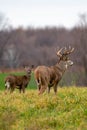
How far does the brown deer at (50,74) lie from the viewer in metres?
19.7

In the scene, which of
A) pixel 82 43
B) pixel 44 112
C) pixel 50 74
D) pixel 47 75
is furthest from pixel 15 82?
pixel 82 43

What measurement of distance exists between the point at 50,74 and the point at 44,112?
4089 mm

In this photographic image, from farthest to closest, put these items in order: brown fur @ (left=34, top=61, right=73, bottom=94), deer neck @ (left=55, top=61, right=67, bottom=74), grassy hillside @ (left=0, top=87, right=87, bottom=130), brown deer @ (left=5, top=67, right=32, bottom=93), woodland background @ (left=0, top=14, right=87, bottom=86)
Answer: woodland background @ (left=0, top=14, right=87, bottom=86)
brown deer @ (left=5, top=67, right=32, bottom=93)
deer neck @ (left=55, top=61, right=67, bottom=74)
brown fur @ (left=34, top=61, right=73, bottom=94)
grassy hillside @ (left=0, top=87, right=87, bottom=130)

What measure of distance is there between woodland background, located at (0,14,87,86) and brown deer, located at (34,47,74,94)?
2.63 metres

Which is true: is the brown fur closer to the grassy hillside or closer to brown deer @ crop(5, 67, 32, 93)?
the grassy hillside

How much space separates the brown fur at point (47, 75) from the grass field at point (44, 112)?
128 centimetres

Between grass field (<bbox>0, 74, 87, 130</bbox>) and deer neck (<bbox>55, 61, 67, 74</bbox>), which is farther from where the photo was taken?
deer neck (<bbox>55, 61, 67, 74</bbox>)

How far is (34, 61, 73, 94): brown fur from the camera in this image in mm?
19688

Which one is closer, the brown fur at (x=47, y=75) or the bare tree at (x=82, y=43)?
the brown fur at (x=47, y=75)

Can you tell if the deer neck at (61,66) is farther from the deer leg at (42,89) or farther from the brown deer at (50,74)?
the deer leg at (42,89)

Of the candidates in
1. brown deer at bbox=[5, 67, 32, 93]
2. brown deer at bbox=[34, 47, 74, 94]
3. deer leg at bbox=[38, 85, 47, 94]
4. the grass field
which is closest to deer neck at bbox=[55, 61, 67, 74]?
brown deer at bbox=[34, 47, 74, 94]

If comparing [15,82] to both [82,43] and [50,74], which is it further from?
[82,43]

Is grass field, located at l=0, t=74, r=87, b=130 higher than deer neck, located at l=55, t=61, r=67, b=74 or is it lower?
lower

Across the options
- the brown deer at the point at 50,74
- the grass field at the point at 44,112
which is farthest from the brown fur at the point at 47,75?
the grass field at the point at 44,112
